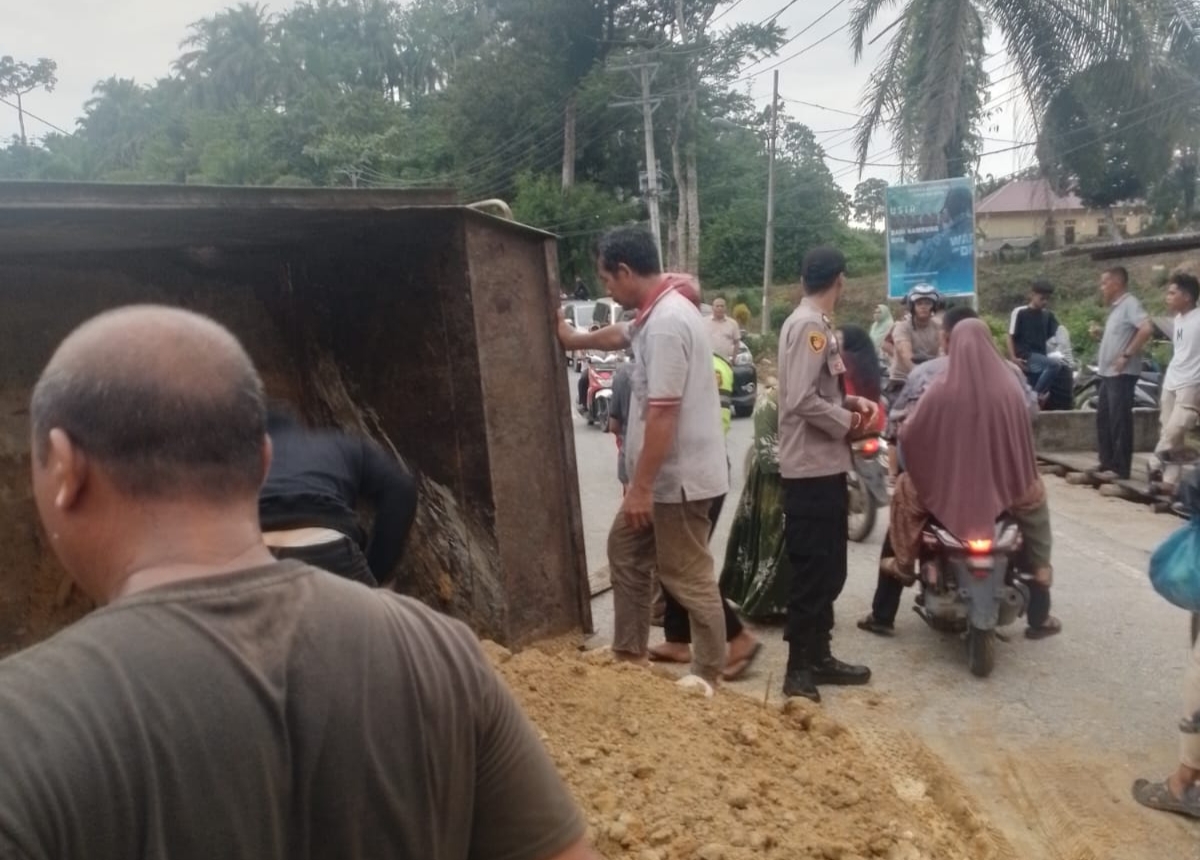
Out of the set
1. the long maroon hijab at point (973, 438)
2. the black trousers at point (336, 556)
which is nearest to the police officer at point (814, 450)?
the long maroon hijab at point (973, 438)

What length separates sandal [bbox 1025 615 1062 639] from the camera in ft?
21.2

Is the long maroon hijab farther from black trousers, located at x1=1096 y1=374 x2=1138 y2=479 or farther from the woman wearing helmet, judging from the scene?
black trousers, located at x1=1096 y1=374 x2=1138 y2=479

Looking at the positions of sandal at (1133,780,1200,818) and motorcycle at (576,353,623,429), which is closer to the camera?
sandal at (1133,780,1200,818)

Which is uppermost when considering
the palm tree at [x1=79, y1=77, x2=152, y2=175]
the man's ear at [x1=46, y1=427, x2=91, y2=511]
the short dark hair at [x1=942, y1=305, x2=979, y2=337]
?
the palm tree at [x1=79, y1=77, x2=152, y2=175]

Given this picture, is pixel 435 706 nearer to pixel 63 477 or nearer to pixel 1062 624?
pixel 63 477

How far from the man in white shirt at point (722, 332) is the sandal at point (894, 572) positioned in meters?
7.06

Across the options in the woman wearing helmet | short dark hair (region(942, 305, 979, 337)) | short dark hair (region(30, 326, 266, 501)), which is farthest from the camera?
the woman wearing helmet

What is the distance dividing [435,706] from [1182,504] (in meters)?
3.68

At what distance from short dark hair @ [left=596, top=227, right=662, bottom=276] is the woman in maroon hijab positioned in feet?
5.80

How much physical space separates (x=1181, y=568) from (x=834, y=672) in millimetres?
1802

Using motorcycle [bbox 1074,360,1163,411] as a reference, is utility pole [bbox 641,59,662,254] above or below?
above

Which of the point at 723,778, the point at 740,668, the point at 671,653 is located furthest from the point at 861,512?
the point at 723,778

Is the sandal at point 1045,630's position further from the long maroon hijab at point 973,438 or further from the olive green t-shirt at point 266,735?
the olive green t-shirt at point 266,735

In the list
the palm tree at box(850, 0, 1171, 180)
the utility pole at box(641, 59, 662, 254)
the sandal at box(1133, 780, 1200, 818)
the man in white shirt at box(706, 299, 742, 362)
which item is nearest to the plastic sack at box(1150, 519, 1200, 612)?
the sandal at box(1133, 780, 1200, 818)
